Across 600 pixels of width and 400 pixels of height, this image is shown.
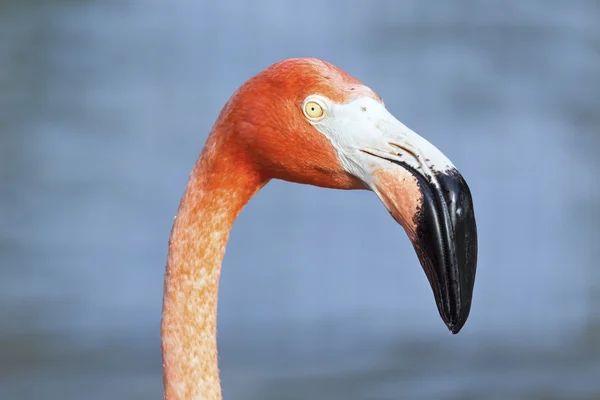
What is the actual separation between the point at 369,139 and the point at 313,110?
147 millimetres

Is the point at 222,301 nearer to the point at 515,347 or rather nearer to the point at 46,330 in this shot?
the point at 46,330

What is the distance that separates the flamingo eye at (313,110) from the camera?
6.66 ft

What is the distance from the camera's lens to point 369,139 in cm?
197

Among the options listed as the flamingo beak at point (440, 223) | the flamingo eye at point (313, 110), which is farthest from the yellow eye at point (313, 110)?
the flamingo beak at point (440, 223)

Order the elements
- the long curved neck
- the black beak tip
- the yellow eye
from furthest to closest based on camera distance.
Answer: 1. the long curved neck
2. the yellow eye
3. the black beak tip

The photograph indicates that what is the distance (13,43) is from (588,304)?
229 inches

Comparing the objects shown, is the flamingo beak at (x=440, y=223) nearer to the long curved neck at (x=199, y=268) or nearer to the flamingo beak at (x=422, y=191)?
the flamingo beak at (x=422, y=191)

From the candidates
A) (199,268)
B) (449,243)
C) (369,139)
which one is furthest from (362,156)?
(199,268)

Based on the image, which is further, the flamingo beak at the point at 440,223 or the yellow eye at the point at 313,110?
the yellow eye at the point at 313,110

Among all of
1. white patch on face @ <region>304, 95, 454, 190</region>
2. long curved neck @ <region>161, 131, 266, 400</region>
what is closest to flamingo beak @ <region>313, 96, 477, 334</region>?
white patch on face @ <region>304, 95, 454, 190</region>

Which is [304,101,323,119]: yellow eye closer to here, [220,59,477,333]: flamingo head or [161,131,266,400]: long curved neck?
[220,59,477,333]: flamingo head

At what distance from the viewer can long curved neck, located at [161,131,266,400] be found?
7.06 feet

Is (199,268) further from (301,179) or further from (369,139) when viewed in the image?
(369,139)

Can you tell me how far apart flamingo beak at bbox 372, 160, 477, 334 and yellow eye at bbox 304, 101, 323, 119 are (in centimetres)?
18
